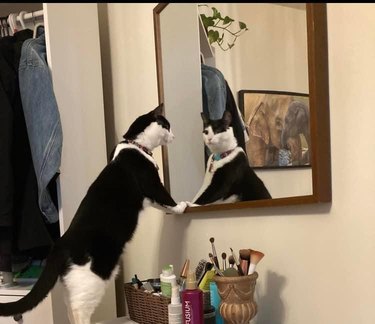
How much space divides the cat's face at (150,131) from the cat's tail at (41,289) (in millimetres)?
425

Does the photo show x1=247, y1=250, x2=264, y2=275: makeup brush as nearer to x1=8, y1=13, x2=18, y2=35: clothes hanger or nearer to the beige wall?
the beige wall

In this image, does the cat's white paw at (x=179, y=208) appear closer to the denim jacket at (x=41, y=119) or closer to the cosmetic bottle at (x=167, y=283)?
the cosmetic bottle at (x=167, y=283)

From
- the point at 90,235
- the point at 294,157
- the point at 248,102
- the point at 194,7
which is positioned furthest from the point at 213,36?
the point at 90,235

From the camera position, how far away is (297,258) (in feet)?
3.57

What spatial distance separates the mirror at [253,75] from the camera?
0.99m

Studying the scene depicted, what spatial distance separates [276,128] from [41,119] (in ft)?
2.67

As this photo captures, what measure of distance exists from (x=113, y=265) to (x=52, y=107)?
593 millimetres

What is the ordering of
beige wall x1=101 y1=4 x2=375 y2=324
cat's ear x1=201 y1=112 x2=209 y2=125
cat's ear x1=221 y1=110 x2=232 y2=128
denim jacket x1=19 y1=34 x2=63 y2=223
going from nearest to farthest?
beige wall x1=101 y1=4 x2=375 y2=324, cat's ear x1=221 y1=110 x2=232 y2=128, cat's ear x1=201 y1=112 x2=209 y2=125, denim jacket x1=19 y1=34 x2=63 y2=223

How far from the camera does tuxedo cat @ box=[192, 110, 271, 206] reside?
123cm

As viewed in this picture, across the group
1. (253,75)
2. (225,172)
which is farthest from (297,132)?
(225,172)

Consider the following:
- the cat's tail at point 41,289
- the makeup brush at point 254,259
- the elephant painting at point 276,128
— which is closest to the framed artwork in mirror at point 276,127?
the elephant painting at point 276,128

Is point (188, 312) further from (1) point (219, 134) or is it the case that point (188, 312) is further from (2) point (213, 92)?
(2) point (213, 92)

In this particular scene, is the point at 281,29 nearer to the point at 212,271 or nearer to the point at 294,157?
the point at 294,157

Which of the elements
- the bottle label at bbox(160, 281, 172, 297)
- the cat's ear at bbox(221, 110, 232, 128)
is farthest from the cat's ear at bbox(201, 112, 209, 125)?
the bottle label at bbox(160, 281, 172, 297)
